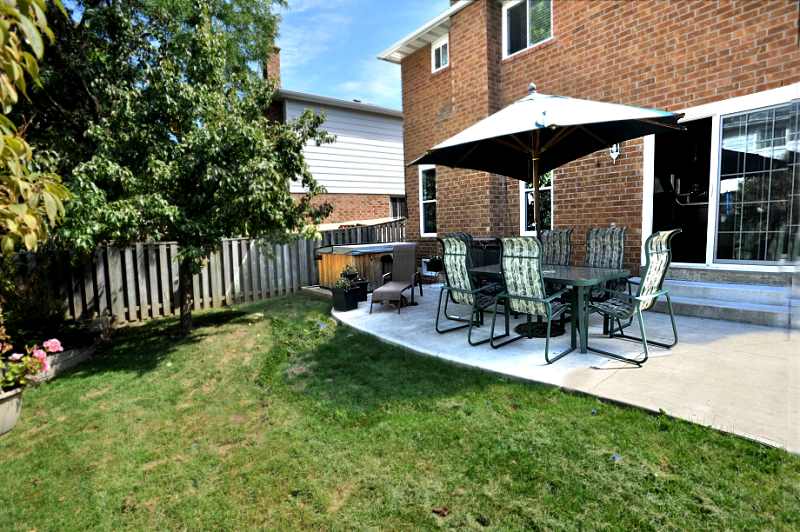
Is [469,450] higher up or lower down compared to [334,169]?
lower down

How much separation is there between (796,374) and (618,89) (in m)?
5.20

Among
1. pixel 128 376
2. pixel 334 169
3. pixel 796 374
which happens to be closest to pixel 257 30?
pixel 334 169

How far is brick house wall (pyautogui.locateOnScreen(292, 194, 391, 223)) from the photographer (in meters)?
15.7

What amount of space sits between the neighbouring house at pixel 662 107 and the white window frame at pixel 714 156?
16 mm

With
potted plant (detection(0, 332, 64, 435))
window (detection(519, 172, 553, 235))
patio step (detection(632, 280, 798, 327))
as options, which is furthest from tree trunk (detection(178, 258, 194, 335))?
patio step (detection(632, 280, 798, 327))

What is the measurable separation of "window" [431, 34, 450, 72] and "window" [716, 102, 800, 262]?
6154 mm

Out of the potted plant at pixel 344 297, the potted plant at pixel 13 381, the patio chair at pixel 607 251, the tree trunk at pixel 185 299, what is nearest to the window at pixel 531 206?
the patio chair at pixel 607 251

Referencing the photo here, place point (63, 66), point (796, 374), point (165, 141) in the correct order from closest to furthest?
point (796, 374) < point (165, 141) < point (63, 66)

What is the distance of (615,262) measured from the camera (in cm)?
578

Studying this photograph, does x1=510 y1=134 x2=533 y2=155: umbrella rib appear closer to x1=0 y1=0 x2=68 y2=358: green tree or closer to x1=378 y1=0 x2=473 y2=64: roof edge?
x1=0 y1=0 x2=68 y2=358: green tree

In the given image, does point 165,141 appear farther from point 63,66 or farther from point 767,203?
point 767,203

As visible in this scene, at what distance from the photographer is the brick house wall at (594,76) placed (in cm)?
573

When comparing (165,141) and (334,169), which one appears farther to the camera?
(334,169)

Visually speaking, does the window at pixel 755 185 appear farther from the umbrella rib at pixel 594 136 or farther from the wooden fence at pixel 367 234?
the wooden fence at pixel 367 234
